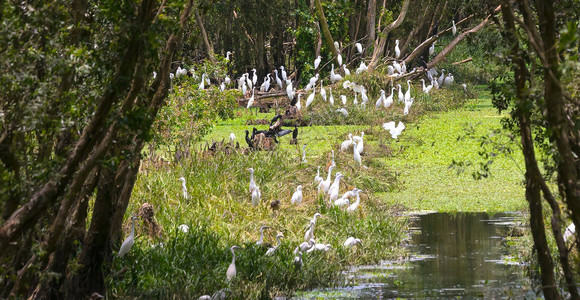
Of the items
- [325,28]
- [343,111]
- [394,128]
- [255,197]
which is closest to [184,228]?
[255,197]

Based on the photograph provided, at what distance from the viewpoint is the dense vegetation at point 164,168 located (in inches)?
206

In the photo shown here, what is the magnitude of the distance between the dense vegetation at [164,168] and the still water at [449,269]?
0.30 metres

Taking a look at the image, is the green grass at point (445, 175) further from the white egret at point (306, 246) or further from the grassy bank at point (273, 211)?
the white egret at point (306, 246)

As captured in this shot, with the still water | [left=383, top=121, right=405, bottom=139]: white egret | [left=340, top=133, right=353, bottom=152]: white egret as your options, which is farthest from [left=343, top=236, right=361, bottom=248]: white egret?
[left=383, top=121, right=405, bottom=139]: white egret

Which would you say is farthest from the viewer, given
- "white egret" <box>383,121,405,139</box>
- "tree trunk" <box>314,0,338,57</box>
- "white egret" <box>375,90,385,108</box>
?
"tree trunk" <box>314,0,338,57</box>

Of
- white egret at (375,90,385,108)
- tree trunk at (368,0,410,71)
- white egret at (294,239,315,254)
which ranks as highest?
tree trunk at (368,0,410,71)

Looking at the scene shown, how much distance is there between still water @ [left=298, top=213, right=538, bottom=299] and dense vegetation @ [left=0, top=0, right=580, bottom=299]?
30 centimetres

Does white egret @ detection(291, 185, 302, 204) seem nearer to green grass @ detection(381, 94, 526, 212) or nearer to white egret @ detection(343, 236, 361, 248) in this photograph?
white egret @ detection(343, 236, 361, 248)

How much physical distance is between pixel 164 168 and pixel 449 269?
4.67m

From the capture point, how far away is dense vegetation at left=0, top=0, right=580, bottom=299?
17.2ft

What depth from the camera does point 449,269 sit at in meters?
8.70

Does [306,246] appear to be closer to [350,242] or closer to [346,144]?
[350,242]

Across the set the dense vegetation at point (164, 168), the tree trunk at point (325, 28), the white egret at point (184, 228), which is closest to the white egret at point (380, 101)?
the tree trunk at point (325, 28)

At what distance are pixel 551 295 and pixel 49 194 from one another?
294 cm
